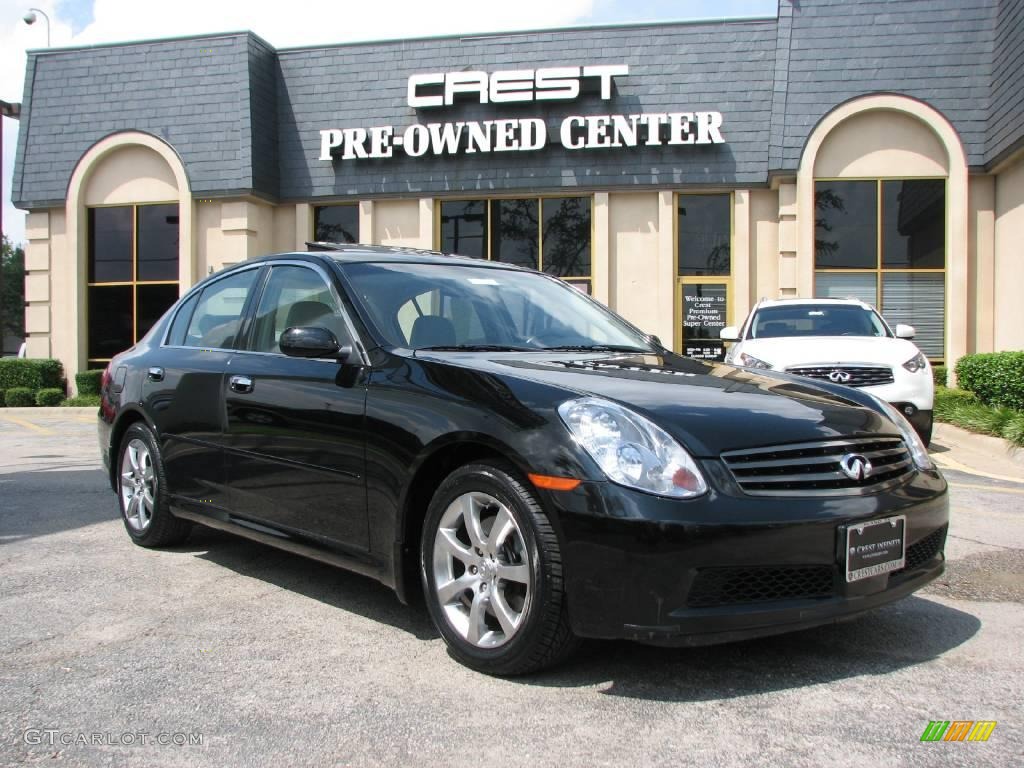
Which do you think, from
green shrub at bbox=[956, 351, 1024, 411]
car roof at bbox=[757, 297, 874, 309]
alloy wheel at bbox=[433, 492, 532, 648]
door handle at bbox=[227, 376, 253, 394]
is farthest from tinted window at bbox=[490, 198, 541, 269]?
alloy wheel at bbox=[433, 492, 532, 648]

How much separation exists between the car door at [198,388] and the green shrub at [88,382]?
47.0 ft

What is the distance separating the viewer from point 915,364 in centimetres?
927

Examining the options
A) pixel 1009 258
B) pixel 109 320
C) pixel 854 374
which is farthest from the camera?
pixel 109 320

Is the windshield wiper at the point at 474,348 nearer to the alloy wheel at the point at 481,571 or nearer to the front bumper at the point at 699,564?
the alloy wheel at the point at 481,571

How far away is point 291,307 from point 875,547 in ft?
9.37

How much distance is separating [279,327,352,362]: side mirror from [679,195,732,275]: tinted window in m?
14.4

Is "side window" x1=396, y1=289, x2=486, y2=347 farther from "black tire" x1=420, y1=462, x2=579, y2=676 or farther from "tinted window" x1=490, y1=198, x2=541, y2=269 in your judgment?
"tinted window" x1=490, y1=198, x2=541, y2=269

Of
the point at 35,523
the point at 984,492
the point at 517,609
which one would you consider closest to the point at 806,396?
the point at 517,609

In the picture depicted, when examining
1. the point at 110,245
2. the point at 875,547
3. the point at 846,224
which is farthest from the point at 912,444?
the point at 110,245

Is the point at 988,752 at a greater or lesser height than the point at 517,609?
lesser

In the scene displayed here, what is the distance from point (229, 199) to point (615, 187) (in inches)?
297

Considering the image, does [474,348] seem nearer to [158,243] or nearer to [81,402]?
[81,402]

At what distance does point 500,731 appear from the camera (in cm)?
290

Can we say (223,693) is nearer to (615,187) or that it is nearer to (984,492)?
(984,492)
